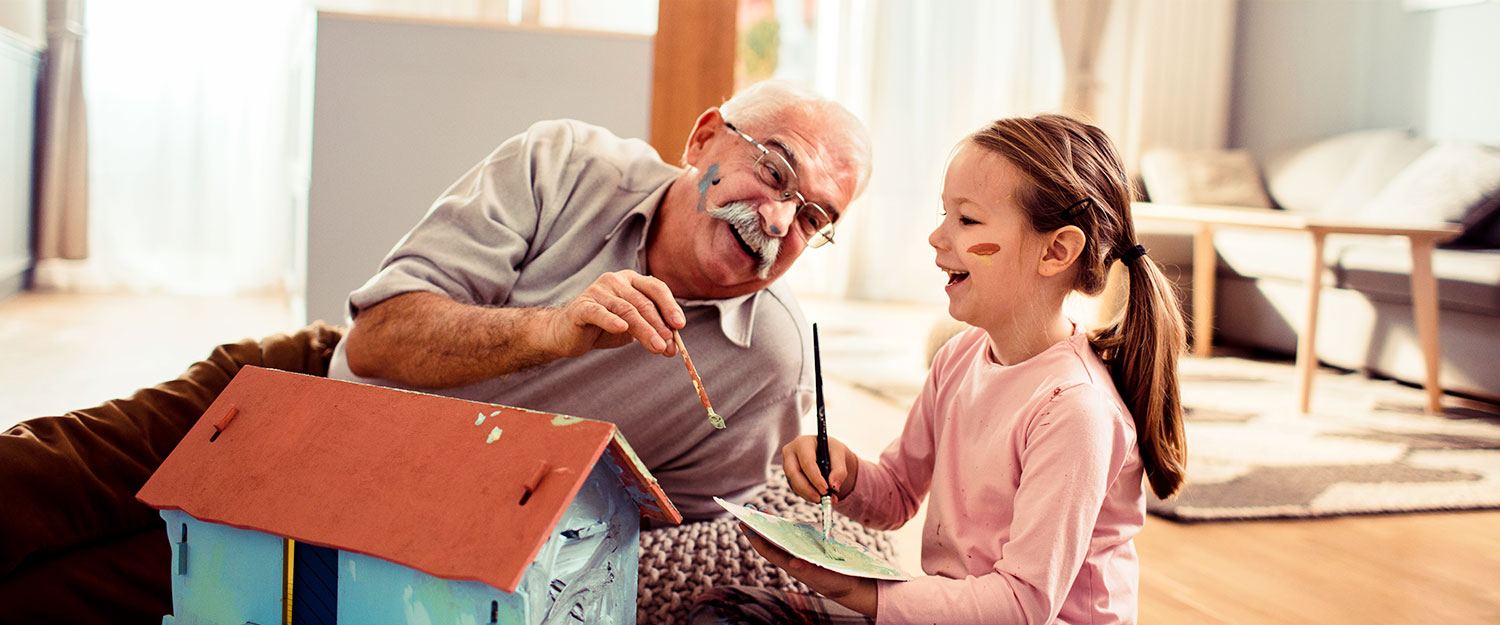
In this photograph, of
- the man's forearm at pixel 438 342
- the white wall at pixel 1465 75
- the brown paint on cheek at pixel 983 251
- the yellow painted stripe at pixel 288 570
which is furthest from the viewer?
the white wall at pixel 1465 75

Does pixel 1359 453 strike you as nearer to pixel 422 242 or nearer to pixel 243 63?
pixel 422 242

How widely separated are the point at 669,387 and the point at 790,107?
44cm

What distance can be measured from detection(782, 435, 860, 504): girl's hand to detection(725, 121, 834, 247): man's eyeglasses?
381mm

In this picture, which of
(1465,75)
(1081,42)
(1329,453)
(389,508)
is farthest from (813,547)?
(1081,42)

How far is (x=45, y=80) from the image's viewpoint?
4477 mm

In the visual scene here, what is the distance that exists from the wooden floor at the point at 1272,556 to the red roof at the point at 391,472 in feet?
3.64

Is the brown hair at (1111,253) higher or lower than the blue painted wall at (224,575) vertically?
higher

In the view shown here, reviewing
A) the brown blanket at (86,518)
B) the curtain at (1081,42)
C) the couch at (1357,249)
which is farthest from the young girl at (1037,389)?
the curtain at (1081,42)

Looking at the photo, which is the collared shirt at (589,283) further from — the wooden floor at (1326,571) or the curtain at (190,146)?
the curtain at (190,146)

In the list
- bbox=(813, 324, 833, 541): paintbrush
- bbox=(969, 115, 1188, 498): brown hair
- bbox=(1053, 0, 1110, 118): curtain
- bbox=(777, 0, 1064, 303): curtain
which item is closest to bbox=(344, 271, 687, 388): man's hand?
bbox=(813, 324, 833, 541): paintbrush

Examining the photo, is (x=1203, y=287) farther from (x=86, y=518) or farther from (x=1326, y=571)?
(x=86, y=518)

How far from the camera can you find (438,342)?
4.45 ft

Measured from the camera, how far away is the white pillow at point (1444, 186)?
3533 mm

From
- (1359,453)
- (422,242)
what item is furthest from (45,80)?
(1359,453)
